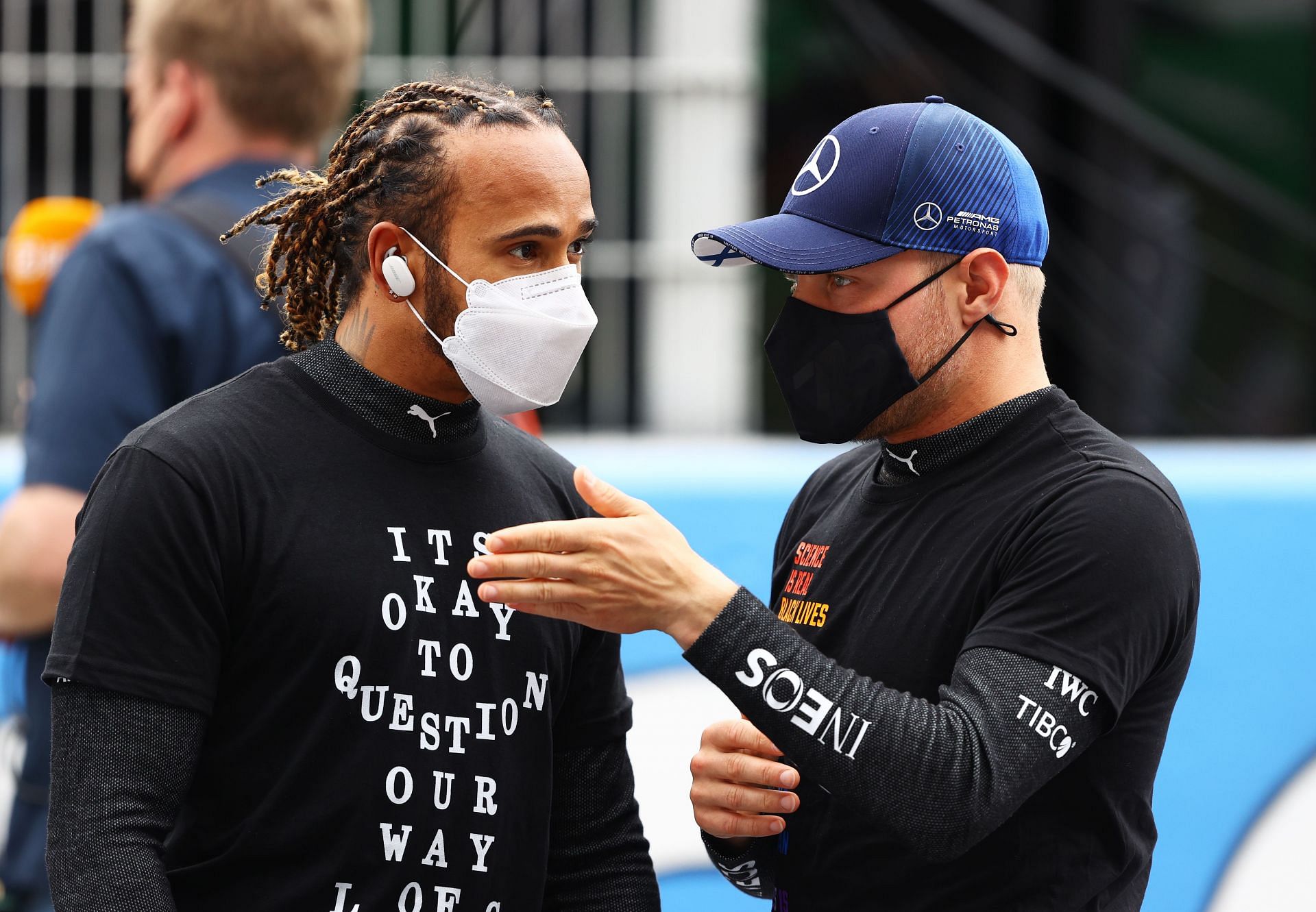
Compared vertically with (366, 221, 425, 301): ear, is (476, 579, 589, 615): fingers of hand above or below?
below

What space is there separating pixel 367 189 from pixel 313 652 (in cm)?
63

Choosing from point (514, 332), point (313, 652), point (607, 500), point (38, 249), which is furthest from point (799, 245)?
point (38, 249)

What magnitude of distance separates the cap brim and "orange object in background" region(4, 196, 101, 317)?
1979 mm

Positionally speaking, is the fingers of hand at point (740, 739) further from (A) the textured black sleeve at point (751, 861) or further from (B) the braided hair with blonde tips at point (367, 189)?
(B) the braided hair with blonde tips at point (367, 189)

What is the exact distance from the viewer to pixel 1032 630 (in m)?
1.85

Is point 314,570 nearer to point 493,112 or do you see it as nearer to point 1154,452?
point 493,112

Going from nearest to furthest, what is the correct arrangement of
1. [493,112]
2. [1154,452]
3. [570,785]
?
1. [493,112]
2. [570,785]
3. [1154,452]

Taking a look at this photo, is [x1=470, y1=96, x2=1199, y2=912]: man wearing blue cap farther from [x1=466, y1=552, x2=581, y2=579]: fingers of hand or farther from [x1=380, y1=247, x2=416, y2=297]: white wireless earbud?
[x1=380, y1=247, x2=416, y2=297]: white wireless earbud

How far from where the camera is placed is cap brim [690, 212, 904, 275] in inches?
82.7

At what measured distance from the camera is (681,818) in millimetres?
3721

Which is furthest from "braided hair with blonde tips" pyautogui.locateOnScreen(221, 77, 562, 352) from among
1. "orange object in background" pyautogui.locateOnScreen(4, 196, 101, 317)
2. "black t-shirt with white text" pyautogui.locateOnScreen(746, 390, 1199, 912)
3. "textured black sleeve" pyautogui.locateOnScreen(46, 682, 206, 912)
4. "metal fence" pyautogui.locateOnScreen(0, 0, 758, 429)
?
"metal fence" pyautogui.locateOnScreen(0, 0, 758, 429)

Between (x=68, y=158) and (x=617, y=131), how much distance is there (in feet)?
5.56

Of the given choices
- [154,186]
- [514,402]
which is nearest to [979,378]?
[514,402]

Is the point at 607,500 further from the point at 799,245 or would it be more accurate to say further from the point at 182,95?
the point at 182,95
